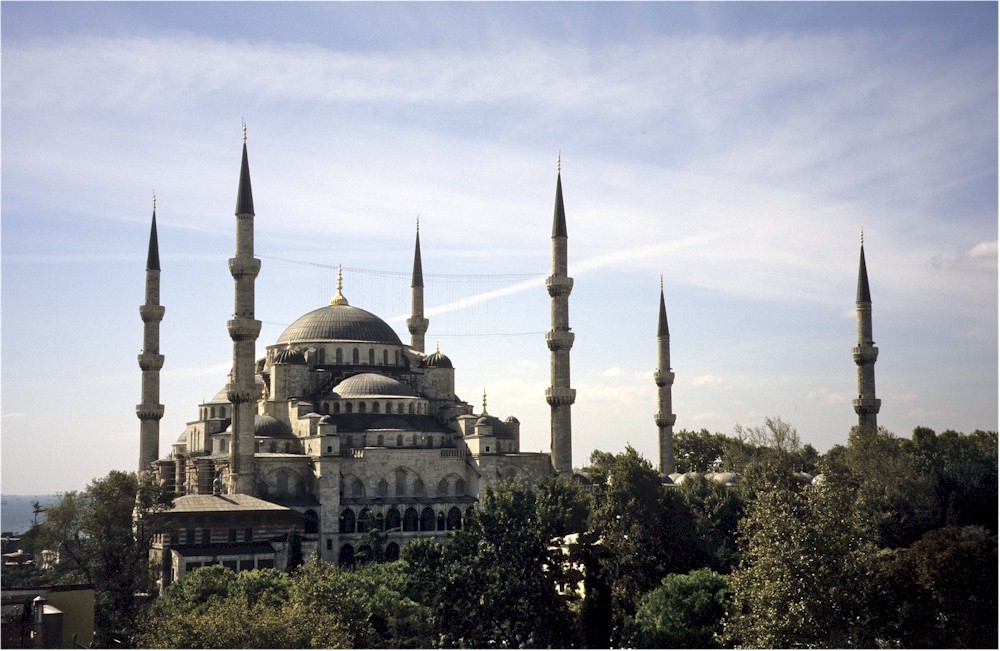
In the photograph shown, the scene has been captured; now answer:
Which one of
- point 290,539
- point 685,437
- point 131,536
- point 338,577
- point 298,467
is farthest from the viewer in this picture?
point 685,437

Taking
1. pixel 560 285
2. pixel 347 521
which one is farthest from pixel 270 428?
pixel 560 285

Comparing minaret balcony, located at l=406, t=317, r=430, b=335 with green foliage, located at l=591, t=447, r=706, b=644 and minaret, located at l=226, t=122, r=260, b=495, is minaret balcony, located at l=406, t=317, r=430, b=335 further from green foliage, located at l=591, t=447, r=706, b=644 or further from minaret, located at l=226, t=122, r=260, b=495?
green foliage, located at l=591, t=447, r=706, b=644

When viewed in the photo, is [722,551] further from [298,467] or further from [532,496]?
[298,467]

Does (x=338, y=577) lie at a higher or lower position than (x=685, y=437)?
lower

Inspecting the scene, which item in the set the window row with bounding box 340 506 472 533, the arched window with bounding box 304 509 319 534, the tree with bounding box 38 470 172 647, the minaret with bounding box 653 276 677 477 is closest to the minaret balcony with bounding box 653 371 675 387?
the minaret with bounding box 653 276 677 477

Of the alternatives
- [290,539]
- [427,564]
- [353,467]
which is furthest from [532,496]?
[353,467]

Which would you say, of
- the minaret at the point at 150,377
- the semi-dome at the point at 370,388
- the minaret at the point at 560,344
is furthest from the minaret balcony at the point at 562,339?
the minaret at the point at 150,377
